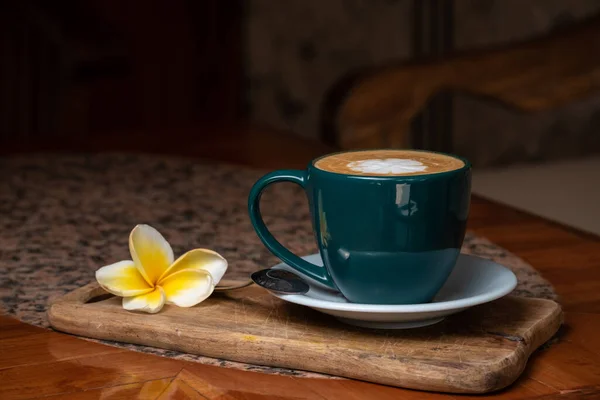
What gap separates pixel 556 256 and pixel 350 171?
319 millimetres

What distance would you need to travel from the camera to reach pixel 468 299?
583 millimetres

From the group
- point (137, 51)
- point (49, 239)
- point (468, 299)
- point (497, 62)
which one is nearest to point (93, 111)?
point (137, 51)

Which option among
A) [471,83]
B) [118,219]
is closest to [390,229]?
[118,219]

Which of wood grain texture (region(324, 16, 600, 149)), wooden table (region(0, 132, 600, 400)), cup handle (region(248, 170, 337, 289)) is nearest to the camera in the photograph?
wooden table (region(0, 132, 600, 400))

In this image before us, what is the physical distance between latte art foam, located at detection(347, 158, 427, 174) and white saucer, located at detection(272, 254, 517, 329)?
86 mm

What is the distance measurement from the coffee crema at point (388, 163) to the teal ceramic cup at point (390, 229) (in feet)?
0.03

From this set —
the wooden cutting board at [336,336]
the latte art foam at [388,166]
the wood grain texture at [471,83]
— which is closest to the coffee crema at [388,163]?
the latte art foam at [388,166]

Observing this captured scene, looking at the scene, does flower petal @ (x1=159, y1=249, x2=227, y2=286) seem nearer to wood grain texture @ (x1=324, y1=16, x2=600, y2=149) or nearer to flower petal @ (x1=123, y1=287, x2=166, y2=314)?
flower petal @ (x1=123, y1=287, x2=166, y2=314)

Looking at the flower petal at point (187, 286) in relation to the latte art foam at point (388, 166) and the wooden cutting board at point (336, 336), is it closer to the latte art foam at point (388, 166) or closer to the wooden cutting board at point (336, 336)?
the wooden cutting board at point (336, 336)

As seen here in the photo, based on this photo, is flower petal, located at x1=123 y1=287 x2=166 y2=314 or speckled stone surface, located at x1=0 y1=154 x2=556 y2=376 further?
speckled stone surface, located at x1=0 y1=154 x2=556 y2=376

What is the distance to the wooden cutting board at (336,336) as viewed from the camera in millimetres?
538

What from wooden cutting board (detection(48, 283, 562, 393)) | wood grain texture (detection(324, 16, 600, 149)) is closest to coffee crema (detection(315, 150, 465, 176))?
wooden cutting board (detection(48, 283, 562, 393))

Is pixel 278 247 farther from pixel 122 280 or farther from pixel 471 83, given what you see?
pixel 471 83

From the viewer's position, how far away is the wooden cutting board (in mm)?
538
